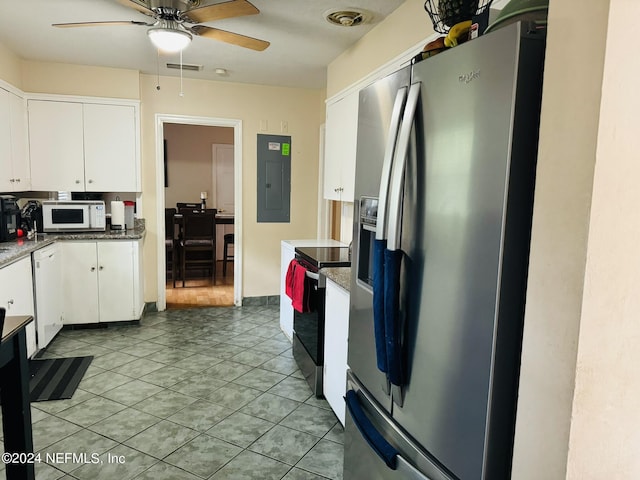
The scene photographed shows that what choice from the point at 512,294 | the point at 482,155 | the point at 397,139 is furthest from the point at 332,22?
the point at 512,294

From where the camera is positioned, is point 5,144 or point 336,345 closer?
point 336,345

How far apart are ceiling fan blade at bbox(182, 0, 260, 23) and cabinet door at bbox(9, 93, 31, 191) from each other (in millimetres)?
2290

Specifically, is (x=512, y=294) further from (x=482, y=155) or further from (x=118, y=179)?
(x=118, y=179)

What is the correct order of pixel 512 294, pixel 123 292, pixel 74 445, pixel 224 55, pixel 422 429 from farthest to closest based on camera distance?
1. pixel 123 292
2. pixel 224 55
3. pixel 74 445
4. pixel 422 429
5. pixel 512 294

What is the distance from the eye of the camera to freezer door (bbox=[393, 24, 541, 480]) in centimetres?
89

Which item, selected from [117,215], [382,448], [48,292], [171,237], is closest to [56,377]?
[48,292]

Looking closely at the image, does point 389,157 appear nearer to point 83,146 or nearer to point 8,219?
point 8,219

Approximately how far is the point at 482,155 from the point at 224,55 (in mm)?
3366

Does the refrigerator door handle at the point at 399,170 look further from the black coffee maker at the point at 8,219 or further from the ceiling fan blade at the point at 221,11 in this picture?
the black coffee maker at the point at 8,219

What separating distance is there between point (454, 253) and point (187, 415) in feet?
7.14

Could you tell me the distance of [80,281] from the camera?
12.8ft

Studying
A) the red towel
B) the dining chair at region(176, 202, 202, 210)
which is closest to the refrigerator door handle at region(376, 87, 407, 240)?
the red towel

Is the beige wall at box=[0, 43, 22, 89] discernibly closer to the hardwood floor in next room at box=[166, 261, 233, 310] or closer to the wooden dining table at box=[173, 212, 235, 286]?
the wooden dining table at box=[173, 212, 235, 286]

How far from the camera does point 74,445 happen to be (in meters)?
2.22
